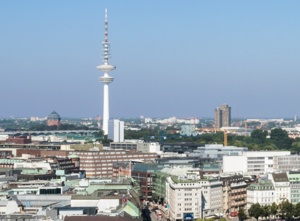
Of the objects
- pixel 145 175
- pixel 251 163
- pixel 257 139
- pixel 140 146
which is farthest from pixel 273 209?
pixel 257 139

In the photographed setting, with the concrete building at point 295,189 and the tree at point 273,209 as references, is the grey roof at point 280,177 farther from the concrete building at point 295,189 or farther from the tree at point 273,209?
the tree at point 273,209

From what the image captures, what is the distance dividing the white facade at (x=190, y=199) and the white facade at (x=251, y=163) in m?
13.7

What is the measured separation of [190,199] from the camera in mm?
53438

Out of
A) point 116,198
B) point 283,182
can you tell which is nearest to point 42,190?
point 116,198

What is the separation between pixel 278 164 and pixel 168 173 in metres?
15.3

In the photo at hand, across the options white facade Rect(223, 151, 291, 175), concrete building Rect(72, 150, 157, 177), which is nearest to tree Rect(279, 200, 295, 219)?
white facade Rect(223, 151, 291, 175)

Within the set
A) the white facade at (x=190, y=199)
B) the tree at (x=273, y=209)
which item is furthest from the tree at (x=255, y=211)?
the white facade at (x=190, y=199)

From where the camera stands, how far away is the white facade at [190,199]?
175ft

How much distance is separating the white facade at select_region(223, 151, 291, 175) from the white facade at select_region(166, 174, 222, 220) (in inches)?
539

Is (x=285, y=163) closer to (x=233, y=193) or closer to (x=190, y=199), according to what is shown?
(x=233, y=193)

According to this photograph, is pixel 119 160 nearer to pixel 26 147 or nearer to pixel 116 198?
pixel 26 147

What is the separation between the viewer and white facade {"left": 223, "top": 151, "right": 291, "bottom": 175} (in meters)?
70.2

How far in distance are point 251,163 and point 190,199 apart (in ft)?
63.7

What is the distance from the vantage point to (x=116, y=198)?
41031 mm
